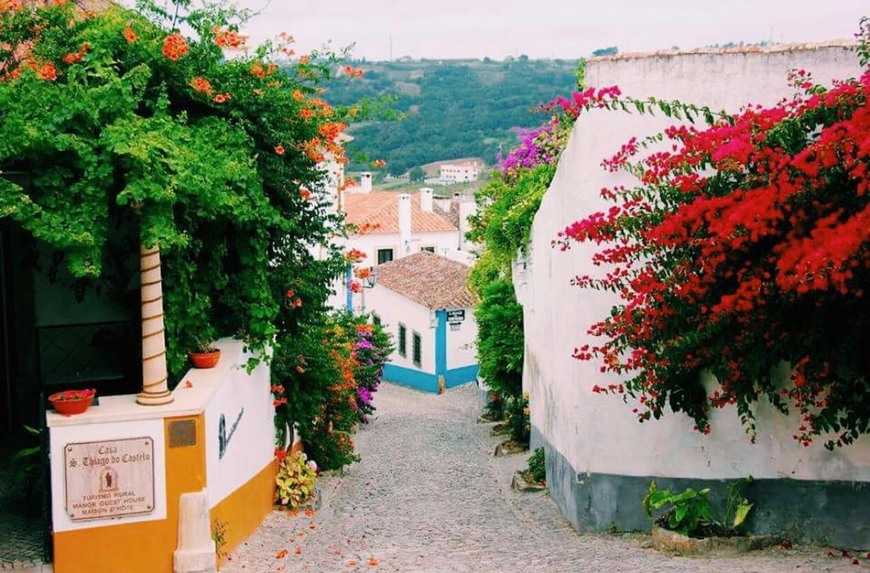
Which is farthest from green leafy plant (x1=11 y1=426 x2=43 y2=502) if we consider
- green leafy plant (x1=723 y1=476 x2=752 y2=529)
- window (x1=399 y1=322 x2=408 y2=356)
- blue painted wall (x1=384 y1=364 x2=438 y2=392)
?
window (x1=399 y1=322 x2=408 y2=356)

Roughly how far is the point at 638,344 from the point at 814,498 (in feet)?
7.10

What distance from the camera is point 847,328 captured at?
7.32 m

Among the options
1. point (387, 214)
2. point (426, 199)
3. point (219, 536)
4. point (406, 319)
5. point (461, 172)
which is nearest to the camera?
point (219, 536)

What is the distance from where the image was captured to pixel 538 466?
40.1ft

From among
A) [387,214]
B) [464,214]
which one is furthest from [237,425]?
[464,214]

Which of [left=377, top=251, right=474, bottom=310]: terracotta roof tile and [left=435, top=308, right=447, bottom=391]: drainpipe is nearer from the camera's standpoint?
[left=435, top=308, right=447, bottom=391]: drainpipe

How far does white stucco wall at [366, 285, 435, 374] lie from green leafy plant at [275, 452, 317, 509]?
2045cm

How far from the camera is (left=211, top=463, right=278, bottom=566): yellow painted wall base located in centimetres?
799

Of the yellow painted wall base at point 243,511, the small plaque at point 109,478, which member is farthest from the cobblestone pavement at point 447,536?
the small plaque at point 109,478

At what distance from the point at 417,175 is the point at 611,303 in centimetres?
6933

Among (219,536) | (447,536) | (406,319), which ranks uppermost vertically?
(219,536)

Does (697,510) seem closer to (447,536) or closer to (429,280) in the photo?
(447,536)

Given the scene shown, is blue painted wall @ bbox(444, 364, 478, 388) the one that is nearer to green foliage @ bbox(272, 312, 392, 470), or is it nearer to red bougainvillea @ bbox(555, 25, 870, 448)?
green foliage @ bbox(272, 312, 392, 470)

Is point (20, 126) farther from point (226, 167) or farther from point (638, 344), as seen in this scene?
point (638, 344)
